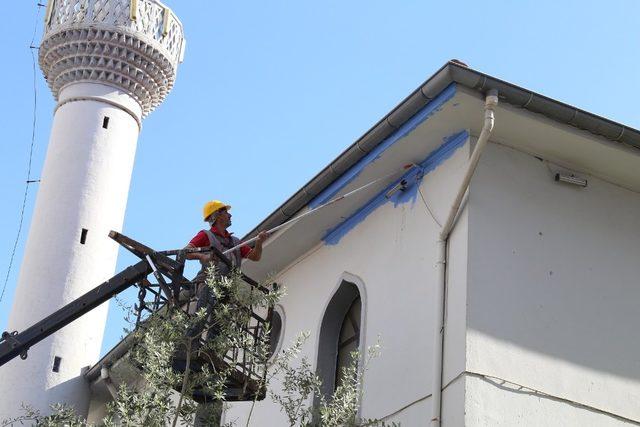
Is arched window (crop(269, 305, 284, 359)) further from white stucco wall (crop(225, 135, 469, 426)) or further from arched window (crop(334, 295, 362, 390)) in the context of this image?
arched window (crop(334, 295, 362, 390))

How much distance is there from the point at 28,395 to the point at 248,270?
288 inches

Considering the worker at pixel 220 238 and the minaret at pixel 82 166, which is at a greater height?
the minaret at pixel 82 166

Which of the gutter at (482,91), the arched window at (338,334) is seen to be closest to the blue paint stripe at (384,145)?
the gutter at (482,91)

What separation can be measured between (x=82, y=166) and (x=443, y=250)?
12.0 metres

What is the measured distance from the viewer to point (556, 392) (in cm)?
821

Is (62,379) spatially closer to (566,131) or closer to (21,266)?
(21,266)

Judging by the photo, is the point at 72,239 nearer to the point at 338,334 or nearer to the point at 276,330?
the point at 276,330

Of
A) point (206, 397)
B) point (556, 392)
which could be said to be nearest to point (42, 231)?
point (206, 397)

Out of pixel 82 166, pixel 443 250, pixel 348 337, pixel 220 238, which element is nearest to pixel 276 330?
pixel 348 337

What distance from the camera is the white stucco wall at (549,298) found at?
808 cm

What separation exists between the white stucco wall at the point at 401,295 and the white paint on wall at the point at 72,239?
768 cm

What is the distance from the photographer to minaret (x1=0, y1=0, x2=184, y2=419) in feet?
59.8

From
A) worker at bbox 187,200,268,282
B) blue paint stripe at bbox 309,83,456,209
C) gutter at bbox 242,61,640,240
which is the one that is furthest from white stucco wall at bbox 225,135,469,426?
worker at bbox 187,200,268,282

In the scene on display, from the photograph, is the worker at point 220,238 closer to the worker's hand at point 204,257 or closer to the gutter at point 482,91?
the worker's hand at point 204,257
